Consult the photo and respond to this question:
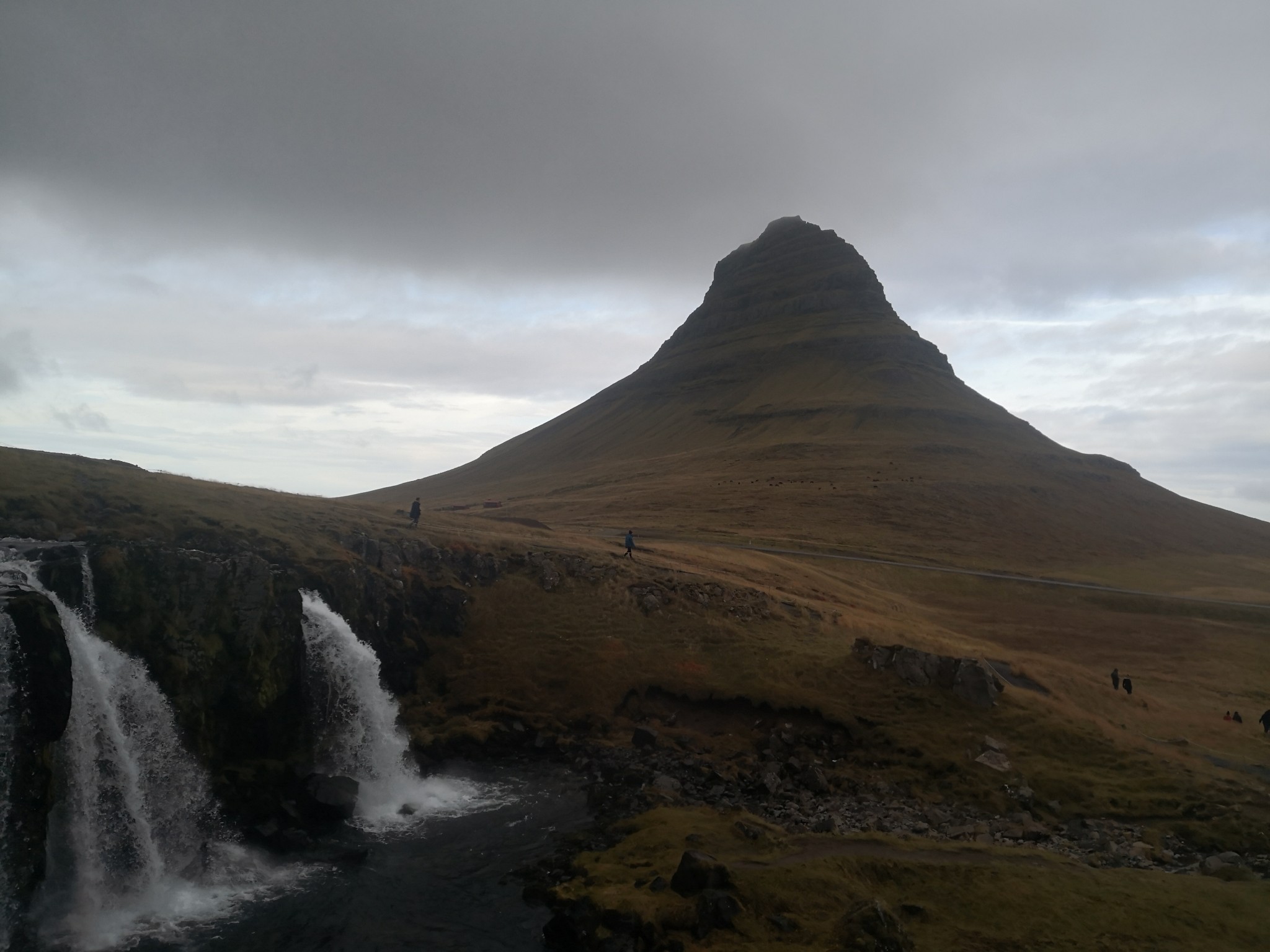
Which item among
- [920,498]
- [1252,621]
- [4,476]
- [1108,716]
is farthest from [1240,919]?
[920,498]

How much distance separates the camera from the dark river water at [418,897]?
62.4ft

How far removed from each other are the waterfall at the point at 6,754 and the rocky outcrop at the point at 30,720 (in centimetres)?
2

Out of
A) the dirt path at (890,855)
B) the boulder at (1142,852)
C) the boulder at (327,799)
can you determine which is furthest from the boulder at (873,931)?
the boulder at (327,799)

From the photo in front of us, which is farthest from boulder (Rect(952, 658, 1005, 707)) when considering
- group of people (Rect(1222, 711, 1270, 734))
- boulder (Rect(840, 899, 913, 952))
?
boulder (Rect(840, 899, 913, 952))

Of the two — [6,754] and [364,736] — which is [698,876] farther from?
[6,754]

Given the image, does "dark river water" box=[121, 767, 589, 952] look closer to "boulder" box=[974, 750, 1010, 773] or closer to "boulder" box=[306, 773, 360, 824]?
"boulder" box=[306, 773, 360, 824]

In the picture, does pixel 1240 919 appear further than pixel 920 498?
No

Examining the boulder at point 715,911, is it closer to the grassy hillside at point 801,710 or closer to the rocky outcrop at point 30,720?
the grassy hillside at point 801,710

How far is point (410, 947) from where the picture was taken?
1898 centimetres

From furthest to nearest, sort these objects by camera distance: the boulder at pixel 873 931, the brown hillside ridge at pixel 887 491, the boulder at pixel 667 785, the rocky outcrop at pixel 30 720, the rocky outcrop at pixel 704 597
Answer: the brown hillside ridge at pixel 887 491
the rocky outcrop at pixel 704 597
the boulder at pixel 667 785
the rocky outcrop at pixel 30 720
the boulder at pixel 873 931

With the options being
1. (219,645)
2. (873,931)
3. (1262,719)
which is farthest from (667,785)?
(1262,719)

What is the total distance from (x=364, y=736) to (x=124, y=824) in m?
9.63

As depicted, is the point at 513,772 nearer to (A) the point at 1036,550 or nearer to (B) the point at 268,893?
(B) the point at 268,893

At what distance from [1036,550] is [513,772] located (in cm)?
9760
